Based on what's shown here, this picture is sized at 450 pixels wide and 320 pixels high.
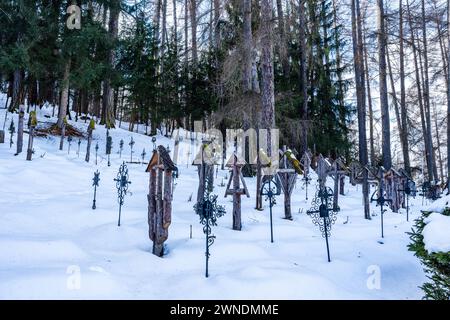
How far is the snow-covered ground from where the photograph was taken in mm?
3704

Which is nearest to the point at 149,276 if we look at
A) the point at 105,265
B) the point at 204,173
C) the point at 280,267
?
the point at 105,265

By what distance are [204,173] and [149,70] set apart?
16.4 m

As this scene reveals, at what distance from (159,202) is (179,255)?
857mm

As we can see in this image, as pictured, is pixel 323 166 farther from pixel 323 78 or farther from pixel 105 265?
pixel 323 78

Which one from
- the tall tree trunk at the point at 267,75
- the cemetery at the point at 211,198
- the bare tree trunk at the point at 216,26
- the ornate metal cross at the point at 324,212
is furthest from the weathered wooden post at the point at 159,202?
the bare tree trunk at the point at 216,26

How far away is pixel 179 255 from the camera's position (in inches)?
196

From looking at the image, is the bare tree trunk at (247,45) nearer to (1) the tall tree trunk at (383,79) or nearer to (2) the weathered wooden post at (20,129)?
(1) the tall tree trunk at (383,79)

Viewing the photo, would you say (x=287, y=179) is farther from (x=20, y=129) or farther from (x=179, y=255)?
(x=20, y=129)

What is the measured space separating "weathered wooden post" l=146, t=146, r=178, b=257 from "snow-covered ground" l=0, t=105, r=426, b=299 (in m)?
0.28

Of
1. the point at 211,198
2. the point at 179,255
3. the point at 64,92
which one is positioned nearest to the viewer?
the point at 179,255

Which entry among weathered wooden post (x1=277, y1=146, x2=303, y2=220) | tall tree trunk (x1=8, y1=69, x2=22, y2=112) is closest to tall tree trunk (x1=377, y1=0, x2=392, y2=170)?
weathered wooden post (x1=277, y1=146, x2=303, y2=220)

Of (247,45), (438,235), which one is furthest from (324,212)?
(247,45)

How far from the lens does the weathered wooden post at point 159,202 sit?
5000 millimetres

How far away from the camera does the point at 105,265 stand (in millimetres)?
4324
